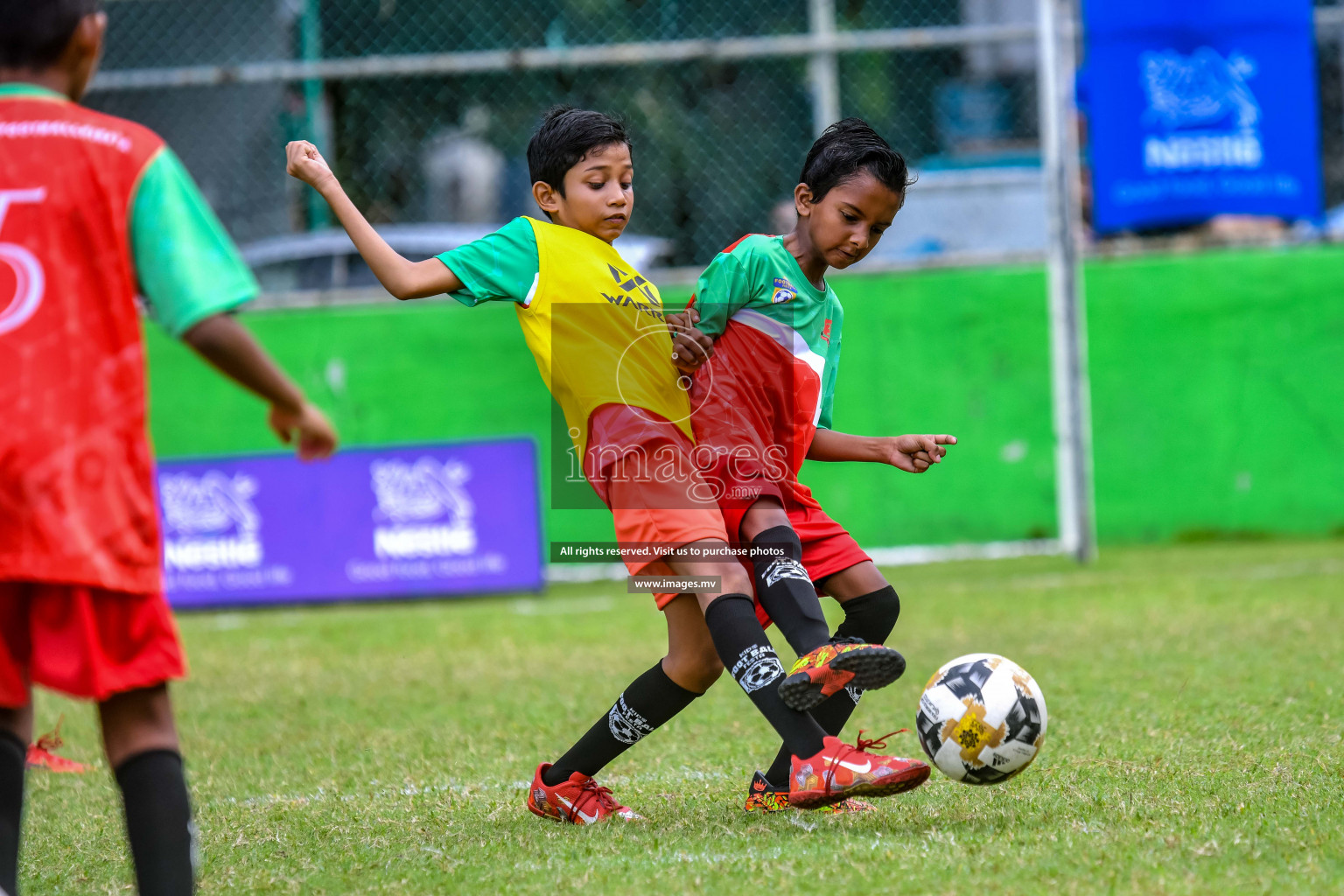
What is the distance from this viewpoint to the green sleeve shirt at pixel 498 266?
3391mm

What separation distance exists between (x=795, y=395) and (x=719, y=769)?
3.68 ft

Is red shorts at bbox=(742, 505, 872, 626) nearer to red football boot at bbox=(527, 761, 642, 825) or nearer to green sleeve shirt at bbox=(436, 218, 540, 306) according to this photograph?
red football boot at bbox=(527, 761, 642, 825)

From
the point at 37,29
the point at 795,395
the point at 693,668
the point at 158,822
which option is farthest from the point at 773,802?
the point at 37,29

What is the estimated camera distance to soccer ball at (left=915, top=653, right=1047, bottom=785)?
3465mm

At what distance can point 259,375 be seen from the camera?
2461mm

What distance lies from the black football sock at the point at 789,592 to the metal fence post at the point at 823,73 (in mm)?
6893

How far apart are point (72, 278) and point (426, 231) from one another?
9.19 meters

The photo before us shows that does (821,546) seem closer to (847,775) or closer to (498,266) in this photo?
(847,775)

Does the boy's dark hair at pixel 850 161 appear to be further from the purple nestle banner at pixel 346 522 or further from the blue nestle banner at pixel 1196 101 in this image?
the blue nestle banner at pixel 1196 101

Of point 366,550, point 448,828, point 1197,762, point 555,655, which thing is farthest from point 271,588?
point 1197,762

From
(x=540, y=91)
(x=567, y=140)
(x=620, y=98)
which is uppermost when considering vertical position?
(x=540, y=91)

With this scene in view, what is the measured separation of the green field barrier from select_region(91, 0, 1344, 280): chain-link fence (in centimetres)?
59

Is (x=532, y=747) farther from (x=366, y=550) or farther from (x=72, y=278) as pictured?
(x=366, y=550)

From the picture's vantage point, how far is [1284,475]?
34.2 ft
